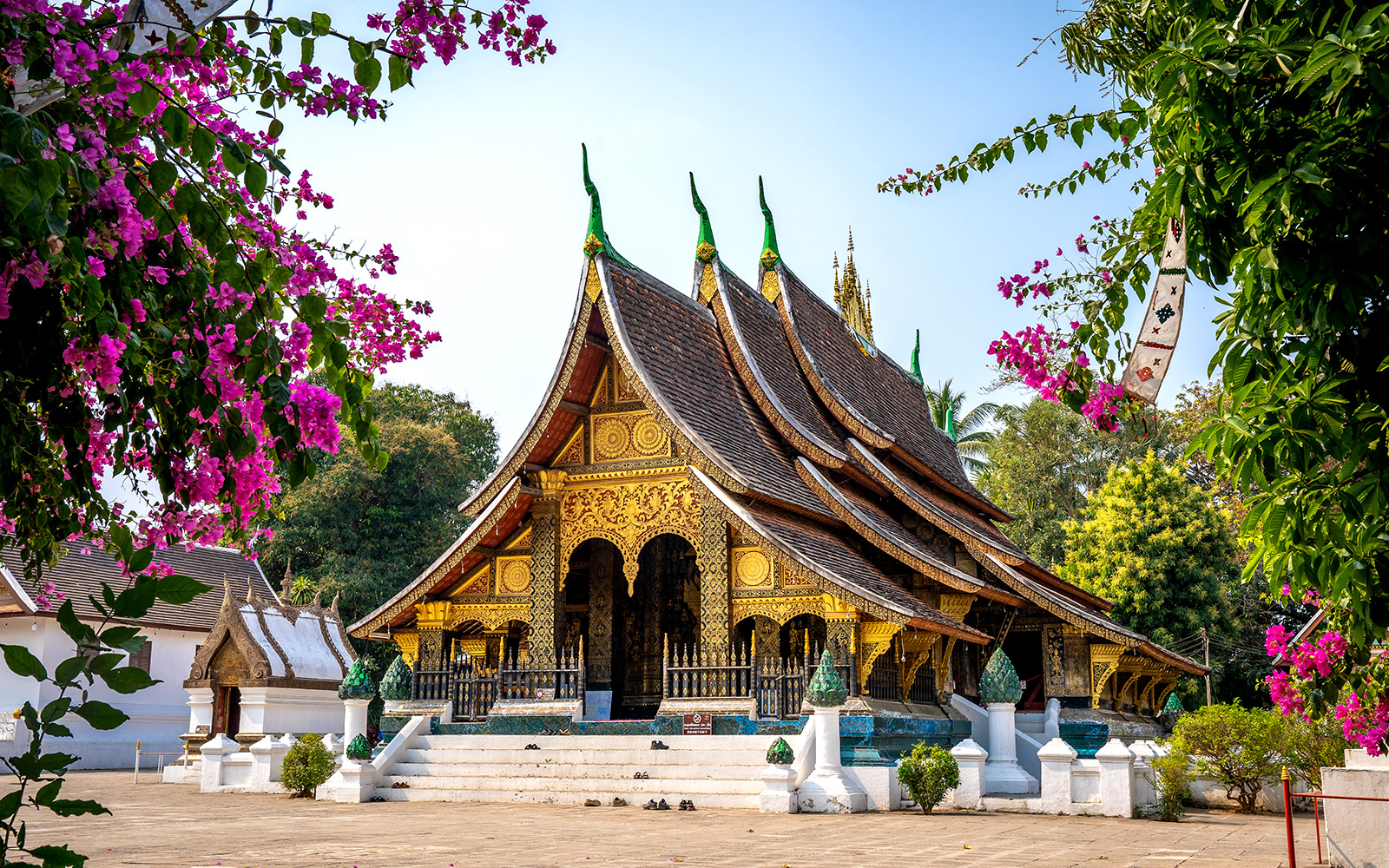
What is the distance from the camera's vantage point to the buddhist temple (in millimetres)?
13055

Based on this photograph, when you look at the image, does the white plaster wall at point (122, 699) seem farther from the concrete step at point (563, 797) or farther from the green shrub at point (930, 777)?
the green shrub at point (930, 777)

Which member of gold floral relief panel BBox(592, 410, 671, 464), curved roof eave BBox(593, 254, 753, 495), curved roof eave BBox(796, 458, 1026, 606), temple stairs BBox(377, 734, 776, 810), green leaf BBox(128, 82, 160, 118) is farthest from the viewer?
gold floral relief panel BBox(592, 410, 671, 464)

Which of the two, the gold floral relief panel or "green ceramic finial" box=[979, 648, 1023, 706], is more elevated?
the gold floral relief panel

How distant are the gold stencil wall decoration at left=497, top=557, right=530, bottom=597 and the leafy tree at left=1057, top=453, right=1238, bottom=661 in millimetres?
14937

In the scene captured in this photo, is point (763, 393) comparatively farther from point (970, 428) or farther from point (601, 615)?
point (970, 428)

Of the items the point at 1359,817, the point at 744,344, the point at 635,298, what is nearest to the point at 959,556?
the point at 744,344

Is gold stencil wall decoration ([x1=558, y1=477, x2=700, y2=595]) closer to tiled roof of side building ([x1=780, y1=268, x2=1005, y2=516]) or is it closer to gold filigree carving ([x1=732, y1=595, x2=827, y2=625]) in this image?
gold filigree carving ([x1=732, y1=595, x2=827, y2=625])

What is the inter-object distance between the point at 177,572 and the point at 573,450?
14.7 m

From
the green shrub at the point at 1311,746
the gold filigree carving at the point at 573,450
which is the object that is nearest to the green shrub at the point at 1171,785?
the green shrub at the point at 1311,746

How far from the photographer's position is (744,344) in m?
16.2

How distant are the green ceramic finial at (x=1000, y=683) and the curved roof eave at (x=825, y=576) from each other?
59 cm

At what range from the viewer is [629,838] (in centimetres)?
809

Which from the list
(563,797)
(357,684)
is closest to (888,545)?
(563,797)

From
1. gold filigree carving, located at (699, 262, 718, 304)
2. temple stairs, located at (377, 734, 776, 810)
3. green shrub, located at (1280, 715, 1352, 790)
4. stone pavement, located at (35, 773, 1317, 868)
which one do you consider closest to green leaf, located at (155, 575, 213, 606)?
stone pavement, located at (35, 773, 1317, 868)
